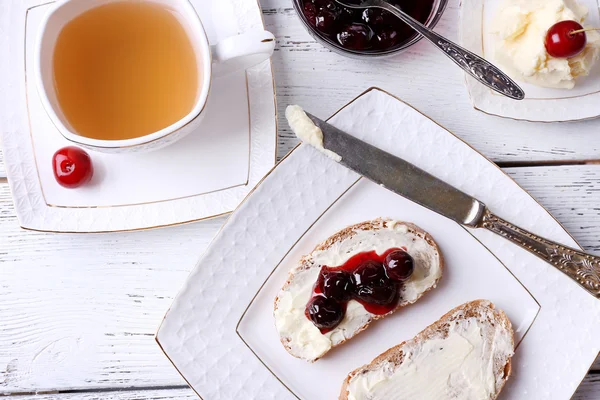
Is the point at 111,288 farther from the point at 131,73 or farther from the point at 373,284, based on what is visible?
the point at 373,284

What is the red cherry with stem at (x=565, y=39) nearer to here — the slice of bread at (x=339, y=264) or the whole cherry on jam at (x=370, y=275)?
the slice of bread at (x=339, y=264)

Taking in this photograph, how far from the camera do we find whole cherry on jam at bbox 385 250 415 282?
127 cm

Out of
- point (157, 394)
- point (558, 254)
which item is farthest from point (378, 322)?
point (157, 394)

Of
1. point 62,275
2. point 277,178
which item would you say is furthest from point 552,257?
point 62,275

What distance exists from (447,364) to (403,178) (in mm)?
437

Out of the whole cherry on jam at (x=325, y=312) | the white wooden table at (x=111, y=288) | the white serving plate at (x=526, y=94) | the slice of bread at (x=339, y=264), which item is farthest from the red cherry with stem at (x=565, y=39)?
the whole cherry on jam at (x=325, y=312)

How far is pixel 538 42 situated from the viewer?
4.33 ft

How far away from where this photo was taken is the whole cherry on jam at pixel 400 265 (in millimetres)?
1272

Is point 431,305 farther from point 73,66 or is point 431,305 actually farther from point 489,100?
point 73,66

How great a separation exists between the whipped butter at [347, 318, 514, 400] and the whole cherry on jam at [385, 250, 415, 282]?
7.2 inches

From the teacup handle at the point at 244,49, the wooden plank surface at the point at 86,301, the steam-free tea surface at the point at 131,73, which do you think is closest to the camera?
the teacup handle at the point at 244,49

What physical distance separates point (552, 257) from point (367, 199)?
1.43ft

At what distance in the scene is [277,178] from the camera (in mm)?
1338

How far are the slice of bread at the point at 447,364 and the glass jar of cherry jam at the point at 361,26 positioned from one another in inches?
25.3
